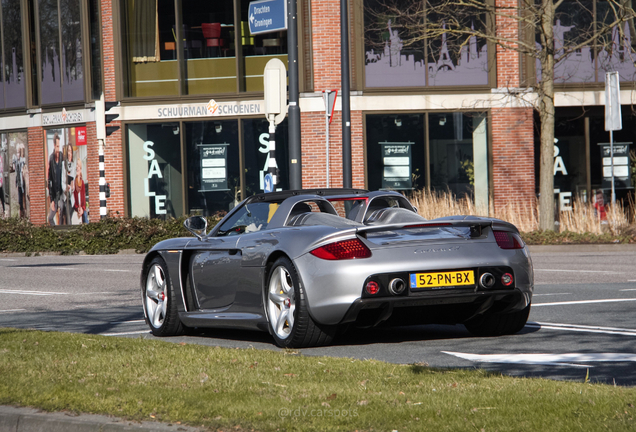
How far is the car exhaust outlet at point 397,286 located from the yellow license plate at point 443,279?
3.7 inches

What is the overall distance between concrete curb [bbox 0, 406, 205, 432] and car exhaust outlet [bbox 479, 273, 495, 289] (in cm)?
316

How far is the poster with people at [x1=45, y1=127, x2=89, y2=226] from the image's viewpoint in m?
26.8

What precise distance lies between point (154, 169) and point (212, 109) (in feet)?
8.28

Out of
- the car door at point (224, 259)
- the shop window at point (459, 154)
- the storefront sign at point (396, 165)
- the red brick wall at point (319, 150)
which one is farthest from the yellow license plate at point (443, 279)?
the shop window at point (459, 154)

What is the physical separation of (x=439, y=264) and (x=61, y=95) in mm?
23032

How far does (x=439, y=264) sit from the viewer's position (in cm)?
648

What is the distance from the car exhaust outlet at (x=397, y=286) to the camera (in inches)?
251

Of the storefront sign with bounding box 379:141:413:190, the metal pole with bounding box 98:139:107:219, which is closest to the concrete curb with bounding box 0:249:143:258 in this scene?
the metal pole with bounding box 98:139:107:219

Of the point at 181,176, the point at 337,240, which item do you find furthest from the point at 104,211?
the point at 337,240

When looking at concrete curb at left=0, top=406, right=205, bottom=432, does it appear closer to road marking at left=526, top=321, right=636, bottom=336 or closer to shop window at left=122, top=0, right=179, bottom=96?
road marking at left=526, top=321, right=636, bottom=336

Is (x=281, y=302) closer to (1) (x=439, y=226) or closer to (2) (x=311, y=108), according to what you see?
(1) (x=439, y=226)

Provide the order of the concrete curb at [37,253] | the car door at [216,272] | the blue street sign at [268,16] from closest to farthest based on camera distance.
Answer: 1. the car door at [216,272]
2. the blue street sign at [268,16]
3. the concrete curb at [37,253]

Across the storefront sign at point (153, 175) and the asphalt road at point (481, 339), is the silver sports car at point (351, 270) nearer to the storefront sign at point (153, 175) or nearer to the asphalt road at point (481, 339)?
the asphalt road at point (481, 339)

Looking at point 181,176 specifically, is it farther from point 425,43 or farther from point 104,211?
point 425,43
